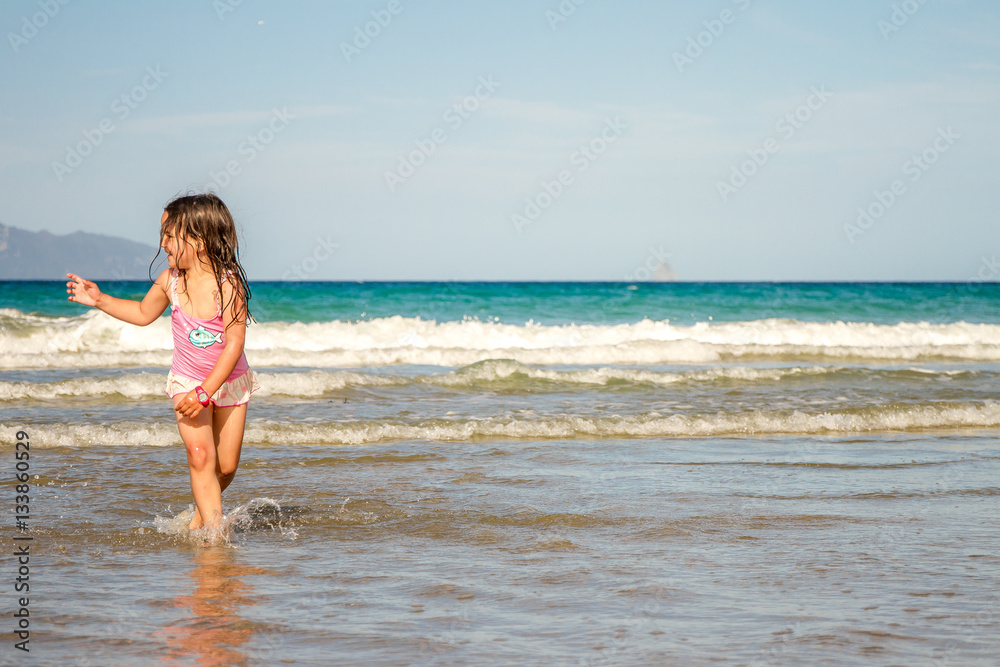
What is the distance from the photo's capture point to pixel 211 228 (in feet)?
13.0

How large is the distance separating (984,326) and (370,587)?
2698cm

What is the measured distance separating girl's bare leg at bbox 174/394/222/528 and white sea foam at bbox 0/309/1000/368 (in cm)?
1123

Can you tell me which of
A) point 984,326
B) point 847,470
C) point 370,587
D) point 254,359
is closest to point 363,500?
point 370,587

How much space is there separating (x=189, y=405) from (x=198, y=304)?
476 millimetres

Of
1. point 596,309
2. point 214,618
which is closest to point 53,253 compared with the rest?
point 596,309

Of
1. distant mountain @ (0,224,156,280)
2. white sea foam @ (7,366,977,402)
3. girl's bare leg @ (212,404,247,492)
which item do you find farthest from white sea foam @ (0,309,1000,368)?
distant mountain @ (0,224,156,280)

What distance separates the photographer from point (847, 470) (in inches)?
245

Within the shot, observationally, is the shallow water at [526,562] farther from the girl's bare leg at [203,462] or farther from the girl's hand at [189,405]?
the girl's hand at [189,405]

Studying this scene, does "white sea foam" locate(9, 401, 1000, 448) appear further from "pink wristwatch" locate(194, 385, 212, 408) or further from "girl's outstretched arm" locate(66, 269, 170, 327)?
"pink wristwatch" locate(194, 385, 212, 408)

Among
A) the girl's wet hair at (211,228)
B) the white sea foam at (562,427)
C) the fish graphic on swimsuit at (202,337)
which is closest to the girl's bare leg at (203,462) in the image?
the fish graphic on swimsuit at (202,337)

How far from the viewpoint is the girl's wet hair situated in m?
3.95

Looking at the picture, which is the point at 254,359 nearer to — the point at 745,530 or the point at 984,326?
the point at 745,530

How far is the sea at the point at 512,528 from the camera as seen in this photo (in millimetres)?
2963

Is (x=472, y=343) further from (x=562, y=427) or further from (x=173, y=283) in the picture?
(x=173, y=283)
